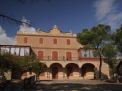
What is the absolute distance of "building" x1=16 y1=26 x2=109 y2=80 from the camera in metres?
47.9

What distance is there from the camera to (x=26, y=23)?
8.07 meters

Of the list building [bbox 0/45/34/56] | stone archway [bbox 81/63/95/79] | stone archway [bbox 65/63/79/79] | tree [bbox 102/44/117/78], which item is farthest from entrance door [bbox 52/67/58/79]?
tree [bbox 102/44/117/78]

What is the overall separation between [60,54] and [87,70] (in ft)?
21.6

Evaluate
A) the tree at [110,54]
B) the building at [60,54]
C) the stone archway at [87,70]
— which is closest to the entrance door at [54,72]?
the building at [60,54]

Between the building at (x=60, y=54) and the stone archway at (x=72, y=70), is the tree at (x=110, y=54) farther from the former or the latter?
the stone archway at (x=72, y=70)

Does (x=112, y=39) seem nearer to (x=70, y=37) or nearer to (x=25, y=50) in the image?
(x=70, y=37)

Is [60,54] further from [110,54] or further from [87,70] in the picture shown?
[110,54]

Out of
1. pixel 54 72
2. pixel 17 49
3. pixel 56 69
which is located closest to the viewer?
pixel 17 49

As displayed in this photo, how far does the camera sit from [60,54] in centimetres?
5091

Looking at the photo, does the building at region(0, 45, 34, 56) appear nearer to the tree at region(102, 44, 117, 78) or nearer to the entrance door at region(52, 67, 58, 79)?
the entrance door at region(52, 67, 58, 79)

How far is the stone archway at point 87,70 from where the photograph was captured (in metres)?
49.3

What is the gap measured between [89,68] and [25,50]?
13822 mm

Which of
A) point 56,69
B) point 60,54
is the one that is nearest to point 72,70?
point 56,69

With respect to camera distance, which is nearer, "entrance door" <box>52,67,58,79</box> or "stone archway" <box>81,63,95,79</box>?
"entrance door" <box>52,67,58,79</box>
